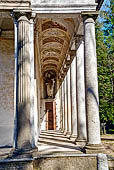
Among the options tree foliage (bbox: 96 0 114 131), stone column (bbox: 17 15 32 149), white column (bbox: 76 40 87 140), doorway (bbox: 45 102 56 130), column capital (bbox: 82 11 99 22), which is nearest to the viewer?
stone column (bbox: 17 15 32 149)

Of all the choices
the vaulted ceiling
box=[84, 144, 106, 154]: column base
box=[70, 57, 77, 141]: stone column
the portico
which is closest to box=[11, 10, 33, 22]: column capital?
the portico

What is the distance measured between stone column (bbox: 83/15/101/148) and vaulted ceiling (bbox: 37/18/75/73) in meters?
2.26

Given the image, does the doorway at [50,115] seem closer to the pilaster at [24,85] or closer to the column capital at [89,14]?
the pilaster at [24,85]

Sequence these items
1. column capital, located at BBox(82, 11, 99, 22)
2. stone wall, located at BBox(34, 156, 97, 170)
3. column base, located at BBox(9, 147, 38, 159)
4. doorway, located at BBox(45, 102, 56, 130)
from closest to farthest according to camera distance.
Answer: stone wall, located at BBox(34, 156, 97, 170), column base, located at BBox(9, 147, 38, 159), column capital, located at BBox(82, 11, 99, 22), doorway, located at BBox(45, 102, 56, 130)

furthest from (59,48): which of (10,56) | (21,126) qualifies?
(21,126)

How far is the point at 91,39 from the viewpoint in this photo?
6.68m

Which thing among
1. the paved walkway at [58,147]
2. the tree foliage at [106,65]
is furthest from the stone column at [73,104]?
the tree foliage at [106,65]

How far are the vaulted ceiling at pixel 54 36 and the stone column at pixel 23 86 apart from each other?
9.96 ft

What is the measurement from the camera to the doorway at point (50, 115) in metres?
19.6

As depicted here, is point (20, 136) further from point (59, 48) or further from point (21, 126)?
point (59, 48)

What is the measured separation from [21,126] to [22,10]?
3.63m

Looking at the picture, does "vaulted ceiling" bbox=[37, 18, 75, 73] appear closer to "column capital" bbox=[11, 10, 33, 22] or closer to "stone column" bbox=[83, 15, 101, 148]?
"stone column" bbox=[83, 15, 101, 148]

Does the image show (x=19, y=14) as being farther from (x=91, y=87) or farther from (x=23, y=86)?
(x=91, y=87)

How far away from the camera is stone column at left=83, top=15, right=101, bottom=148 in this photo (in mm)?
6177
